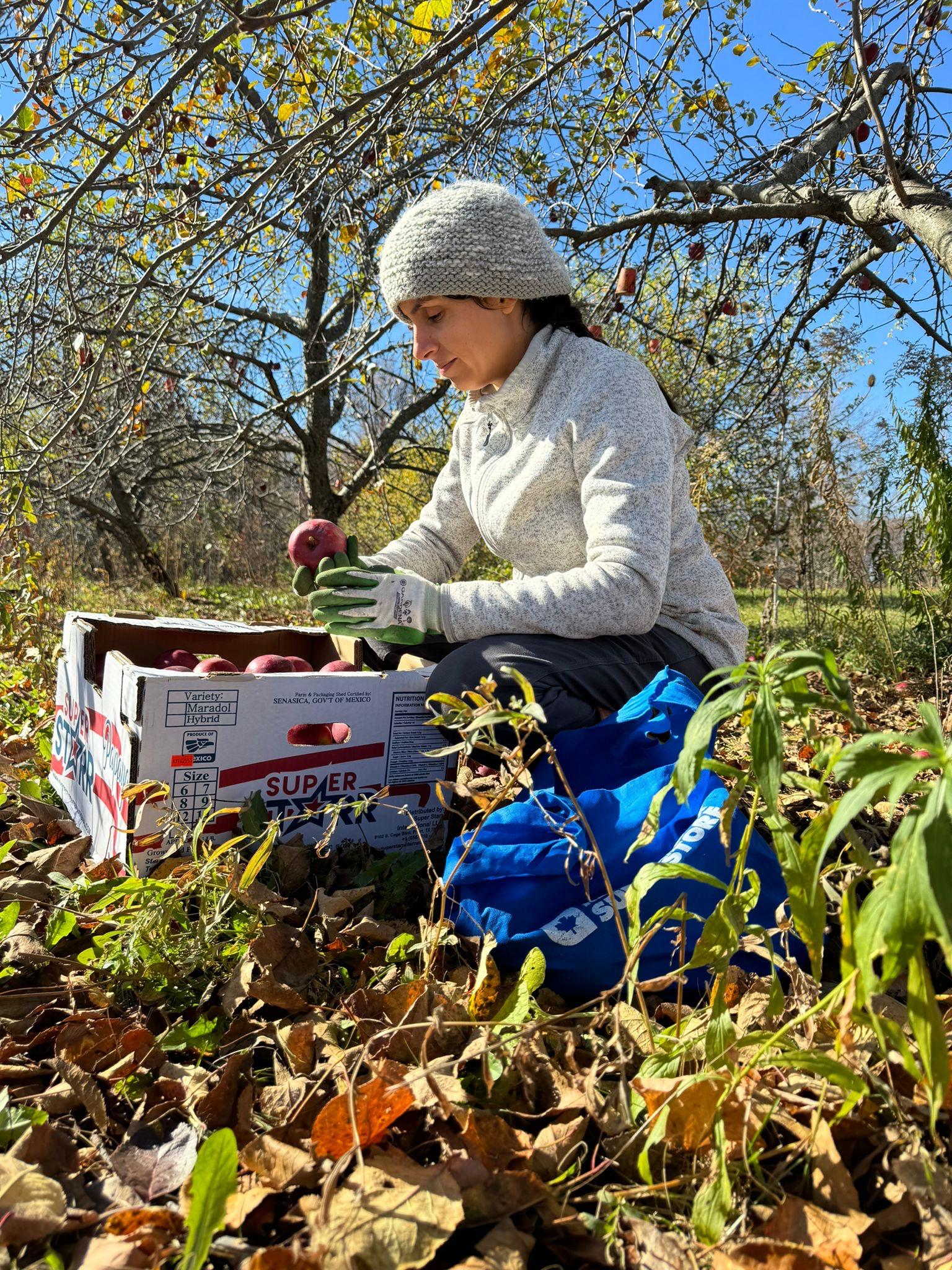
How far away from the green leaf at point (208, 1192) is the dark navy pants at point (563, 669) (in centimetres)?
103

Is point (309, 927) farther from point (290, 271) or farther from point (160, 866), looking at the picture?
point (290, 271)

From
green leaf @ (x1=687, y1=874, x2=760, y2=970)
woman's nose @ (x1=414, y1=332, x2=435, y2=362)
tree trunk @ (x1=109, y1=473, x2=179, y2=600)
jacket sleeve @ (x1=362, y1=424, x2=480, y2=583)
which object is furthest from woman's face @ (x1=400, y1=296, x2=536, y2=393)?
tree trunk @ (x1=109, y1=473, x2=179, y2=600)

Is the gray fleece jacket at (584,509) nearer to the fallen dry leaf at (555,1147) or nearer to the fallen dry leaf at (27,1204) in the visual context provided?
the fallen dry leaf at (555,1147)

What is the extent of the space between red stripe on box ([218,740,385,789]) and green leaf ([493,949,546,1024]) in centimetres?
74

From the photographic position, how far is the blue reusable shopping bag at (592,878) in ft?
4.36

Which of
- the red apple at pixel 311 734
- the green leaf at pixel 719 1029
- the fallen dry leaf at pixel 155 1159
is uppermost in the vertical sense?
the red apple at pixel 311 734

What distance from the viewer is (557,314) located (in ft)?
7.50

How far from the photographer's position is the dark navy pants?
185cm

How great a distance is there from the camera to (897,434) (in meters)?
4.65

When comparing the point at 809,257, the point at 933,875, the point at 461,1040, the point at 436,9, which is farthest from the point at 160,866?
the point at 809,257

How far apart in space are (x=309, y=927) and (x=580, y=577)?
0.90 m

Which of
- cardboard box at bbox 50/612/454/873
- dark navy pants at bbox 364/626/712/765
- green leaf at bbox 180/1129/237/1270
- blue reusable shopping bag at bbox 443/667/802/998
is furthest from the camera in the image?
dark navy pants at bbox 364/626/712/765

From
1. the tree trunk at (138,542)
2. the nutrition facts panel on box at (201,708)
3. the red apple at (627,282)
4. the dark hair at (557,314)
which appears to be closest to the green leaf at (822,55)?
the red apple at (627,282)

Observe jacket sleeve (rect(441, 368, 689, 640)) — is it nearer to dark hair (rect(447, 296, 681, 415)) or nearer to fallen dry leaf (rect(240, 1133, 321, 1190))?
dark hair (rect(447, 296, 681, 415))
